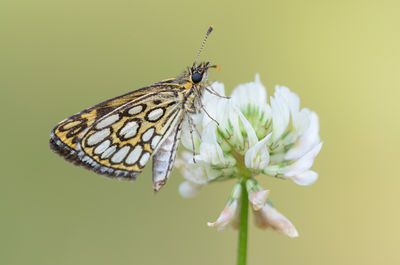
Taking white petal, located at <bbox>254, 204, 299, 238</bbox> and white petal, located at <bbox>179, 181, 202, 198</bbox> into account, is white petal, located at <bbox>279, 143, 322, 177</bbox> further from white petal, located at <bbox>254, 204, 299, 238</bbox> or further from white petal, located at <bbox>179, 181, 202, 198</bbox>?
white petal, located at <bbox>179, 181, 202, 198</bbox>

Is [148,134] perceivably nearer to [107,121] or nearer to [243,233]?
[107,121]

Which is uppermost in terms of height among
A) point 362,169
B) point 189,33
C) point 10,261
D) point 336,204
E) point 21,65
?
point 189,33

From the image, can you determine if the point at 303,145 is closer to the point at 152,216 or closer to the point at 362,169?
the point at 152,216

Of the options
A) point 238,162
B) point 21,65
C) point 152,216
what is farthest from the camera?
point 21,65

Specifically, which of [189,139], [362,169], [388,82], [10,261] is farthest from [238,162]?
[388,82]

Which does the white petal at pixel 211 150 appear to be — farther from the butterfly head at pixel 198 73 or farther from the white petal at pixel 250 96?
the butterfly head at pixel 198 73

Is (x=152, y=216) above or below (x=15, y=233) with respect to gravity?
above

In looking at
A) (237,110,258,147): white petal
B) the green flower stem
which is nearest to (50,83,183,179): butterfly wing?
(237,110,258,147): white petal

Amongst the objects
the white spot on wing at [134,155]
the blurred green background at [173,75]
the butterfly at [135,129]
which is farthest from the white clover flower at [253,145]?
the blurred green background at [173,75]
